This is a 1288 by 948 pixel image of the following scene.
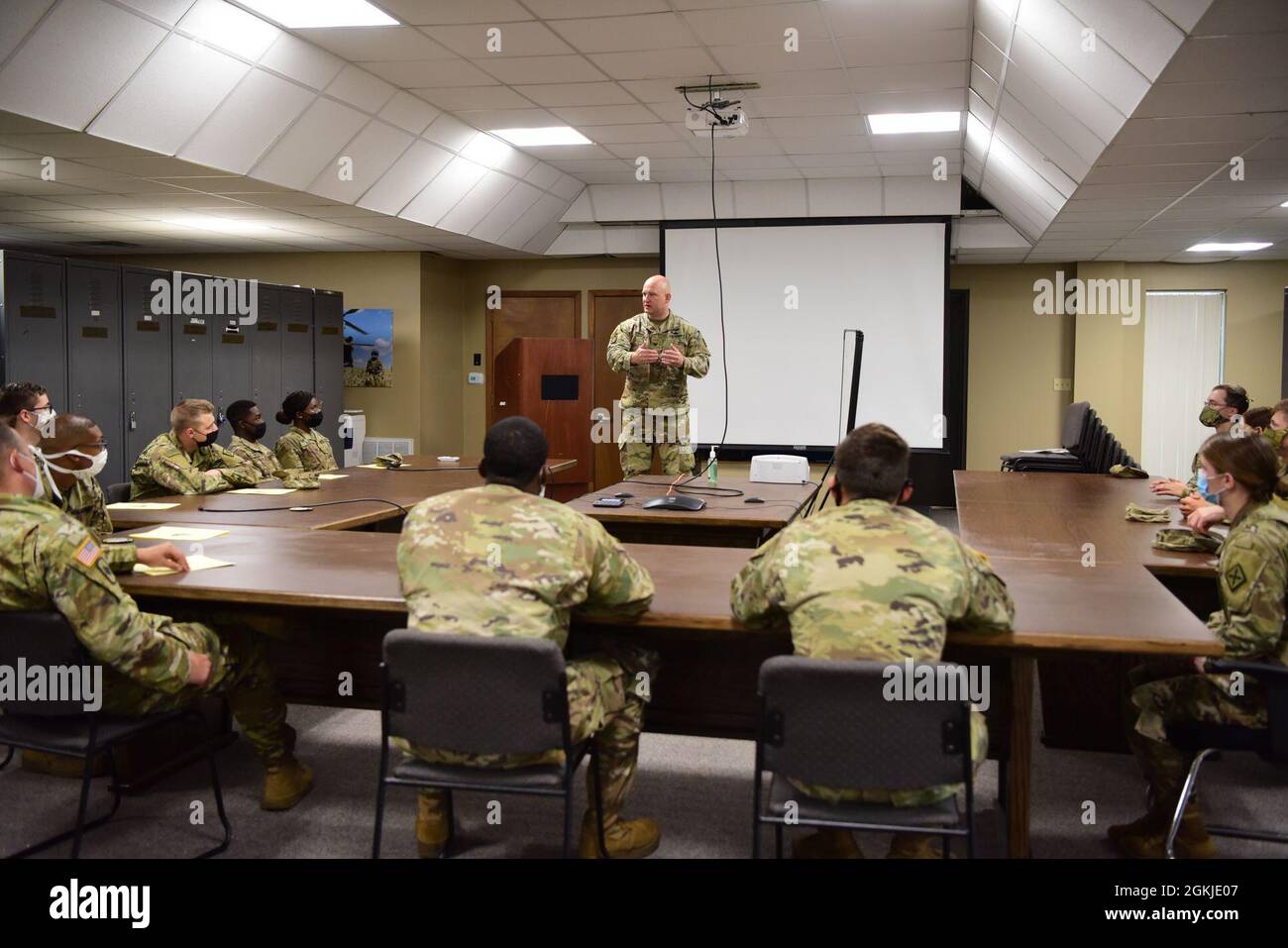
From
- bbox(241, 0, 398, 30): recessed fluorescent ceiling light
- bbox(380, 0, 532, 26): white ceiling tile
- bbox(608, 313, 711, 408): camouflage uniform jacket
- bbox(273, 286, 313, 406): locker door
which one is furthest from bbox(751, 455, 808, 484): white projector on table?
bbox(273, 286, 313, 406): locker door

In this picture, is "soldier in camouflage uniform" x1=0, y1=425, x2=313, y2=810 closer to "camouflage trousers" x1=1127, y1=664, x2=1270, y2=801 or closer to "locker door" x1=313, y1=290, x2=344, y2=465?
"camouflage trousers" x1=1127, y1=664, x2=1270, y2=801

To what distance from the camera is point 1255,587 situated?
92.8 inches

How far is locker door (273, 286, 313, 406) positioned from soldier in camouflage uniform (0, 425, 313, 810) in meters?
6.63

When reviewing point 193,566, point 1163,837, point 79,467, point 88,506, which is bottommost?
point 1163,837

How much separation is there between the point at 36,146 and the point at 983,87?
5057 millimetres

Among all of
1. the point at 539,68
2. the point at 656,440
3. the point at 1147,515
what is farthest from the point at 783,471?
the point at 539,68

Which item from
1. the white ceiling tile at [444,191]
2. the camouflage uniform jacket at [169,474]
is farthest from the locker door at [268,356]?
the camouflage uniform jacket at [169,474]

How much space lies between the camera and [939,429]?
8953mm

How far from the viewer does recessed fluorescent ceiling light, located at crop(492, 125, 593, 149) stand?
7.31 m

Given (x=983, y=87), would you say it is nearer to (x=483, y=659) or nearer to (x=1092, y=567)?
(x=1092, y=567)

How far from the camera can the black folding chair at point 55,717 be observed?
2.28 meters

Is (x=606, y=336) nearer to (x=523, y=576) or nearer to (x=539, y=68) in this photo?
(x=539, y=68)

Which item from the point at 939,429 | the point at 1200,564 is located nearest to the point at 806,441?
the point at 939,429

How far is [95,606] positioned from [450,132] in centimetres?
549
